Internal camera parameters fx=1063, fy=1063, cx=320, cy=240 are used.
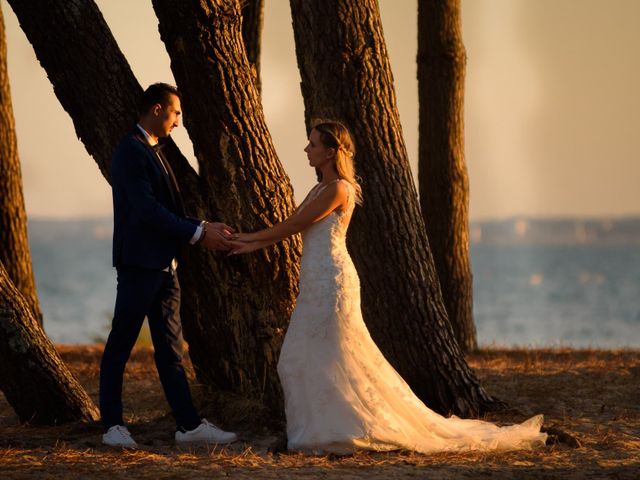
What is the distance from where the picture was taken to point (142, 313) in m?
7.10

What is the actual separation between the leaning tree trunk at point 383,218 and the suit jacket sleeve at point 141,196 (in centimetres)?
210

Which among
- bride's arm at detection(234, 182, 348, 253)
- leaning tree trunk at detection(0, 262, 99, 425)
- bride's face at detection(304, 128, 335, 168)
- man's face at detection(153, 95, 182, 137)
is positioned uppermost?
man's face at detection(153, 95, 182, 137)

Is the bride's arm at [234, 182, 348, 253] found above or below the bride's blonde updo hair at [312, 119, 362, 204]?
below

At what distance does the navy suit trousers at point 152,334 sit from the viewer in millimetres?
7086

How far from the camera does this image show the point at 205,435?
7488mm

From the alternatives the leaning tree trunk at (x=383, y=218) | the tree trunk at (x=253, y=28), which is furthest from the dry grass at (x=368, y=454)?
the tree trunk at (x=253, y=28)

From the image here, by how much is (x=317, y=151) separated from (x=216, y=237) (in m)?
0.93

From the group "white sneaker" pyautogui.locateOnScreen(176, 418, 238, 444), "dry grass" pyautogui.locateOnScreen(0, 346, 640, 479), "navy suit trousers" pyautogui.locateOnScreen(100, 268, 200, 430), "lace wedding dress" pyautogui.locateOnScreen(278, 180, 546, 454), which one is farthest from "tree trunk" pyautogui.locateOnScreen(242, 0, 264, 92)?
"white sneaker" pyautogui.locateOnScreen(176, 418, 238, 444)

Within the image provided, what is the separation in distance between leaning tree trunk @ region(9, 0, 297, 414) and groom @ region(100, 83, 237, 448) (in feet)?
1.54

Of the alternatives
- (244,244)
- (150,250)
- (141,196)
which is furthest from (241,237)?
(141,196)

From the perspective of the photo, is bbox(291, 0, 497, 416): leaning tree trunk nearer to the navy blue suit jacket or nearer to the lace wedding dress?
the lace wedding dress

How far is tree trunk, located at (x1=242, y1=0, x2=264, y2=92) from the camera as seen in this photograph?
11.4m

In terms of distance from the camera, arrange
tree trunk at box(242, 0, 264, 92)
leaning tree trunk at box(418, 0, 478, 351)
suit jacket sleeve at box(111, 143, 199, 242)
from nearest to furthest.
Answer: suit jacket sleeve at box(111, 143, 199, 242) → tree trunk at box(242, 0, 264, 92) → leaning tree trunk at box(418, 0, 478, 351)

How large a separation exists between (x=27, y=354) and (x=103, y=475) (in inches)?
75.5
